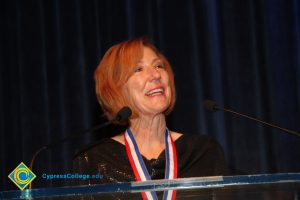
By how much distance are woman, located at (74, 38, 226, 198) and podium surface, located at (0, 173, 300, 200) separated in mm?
1037

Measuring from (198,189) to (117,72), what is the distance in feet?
4.28

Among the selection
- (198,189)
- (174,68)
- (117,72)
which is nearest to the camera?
(198,189)

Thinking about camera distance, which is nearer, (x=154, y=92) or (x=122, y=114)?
(x=122, y=114)

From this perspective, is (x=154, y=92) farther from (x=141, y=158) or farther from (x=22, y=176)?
(x=22, y=176)

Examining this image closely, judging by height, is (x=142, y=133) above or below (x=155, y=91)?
below

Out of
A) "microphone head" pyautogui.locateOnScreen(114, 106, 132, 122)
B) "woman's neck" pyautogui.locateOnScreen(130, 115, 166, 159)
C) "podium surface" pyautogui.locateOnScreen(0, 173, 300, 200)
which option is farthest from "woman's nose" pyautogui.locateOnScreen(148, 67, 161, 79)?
"podium surface" pyautogui.locateOnScreen(0, 173, 300, 200)

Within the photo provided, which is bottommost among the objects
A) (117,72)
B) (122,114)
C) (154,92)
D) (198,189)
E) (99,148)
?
(198,189)

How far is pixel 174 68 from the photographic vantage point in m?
3.15

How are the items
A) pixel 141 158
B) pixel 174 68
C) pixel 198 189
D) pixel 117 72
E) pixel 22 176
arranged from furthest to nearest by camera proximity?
1. pixel 174 68
2. pixel 117 72
3. pixel 141 158
4. pixel 22 176
5. pixel 198 189

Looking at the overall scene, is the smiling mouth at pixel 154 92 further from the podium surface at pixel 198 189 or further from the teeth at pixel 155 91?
the podium surface at pixel 198 189

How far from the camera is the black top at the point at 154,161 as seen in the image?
7.30 feet

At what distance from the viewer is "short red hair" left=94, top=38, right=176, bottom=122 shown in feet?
7.65

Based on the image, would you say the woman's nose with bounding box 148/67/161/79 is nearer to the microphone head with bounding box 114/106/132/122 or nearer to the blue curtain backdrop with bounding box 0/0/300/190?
the microphone head with bounding box 114/106/132/122

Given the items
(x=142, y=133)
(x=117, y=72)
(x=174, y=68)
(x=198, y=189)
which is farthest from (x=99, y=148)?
(x=198, y=189)
